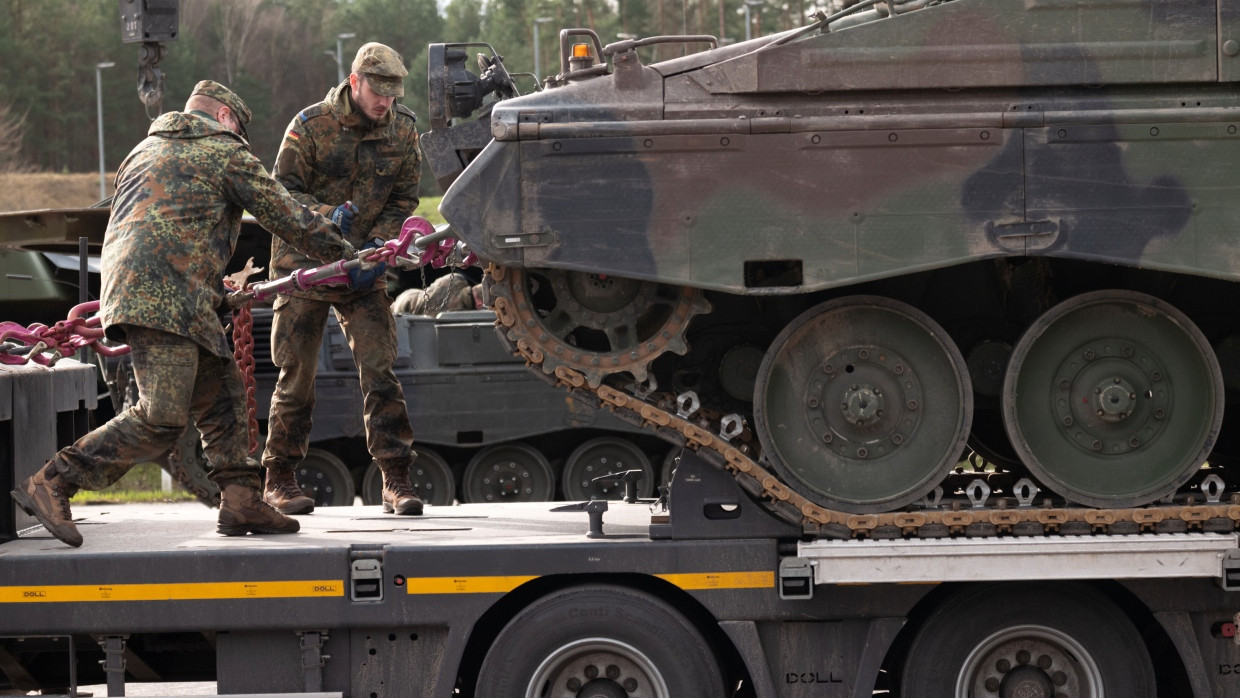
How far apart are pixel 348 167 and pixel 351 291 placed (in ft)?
2.13

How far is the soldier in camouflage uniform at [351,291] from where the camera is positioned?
7.59 metres

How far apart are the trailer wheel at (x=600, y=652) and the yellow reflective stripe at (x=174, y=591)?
0.74m

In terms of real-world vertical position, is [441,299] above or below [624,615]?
above

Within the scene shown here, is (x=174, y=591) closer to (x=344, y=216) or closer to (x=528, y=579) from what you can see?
Answer: (x=528, y=579)

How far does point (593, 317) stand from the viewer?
20.3 feet

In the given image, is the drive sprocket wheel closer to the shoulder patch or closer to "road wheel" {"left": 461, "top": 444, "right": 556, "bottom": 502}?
the shoulder patch

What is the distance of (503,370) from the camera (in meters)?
14.8

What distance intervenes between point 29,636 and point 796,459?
10.3 ft

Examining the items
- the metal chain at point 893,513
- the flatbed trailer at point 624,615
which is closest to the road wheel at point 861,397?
the metal chain at point 893,513

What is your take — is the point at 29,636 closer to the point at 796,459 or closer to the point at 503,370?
the point at 796,459

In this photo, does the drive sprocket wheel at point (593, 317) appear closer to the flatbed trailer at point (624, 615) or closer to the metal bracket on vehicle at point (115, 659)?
the flatbed trailer at point (624, 615)

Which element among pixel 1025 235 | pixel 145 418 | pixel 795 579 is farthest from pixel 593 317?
pixel 145 418

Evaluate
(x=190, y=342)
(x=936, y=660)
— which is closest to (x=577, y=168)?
(x=190, y=342)

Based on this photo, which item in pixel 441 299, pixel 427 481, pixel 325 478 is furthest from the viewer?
pixel 441 299
